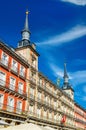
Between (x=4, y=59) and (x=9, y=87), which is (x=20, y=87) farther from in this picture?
(x=4, y=59)

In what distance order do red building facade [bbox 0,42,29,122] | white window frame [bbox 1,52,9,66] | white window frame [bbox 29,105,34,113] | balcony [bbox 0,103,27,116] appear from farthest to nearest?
white window frame [bbox 29,105,34,113] → white window frame [bbox 1,52,9,66] → red building facade [bbox 0,42,29,122] → balcony [bbox 0,103,27,116]

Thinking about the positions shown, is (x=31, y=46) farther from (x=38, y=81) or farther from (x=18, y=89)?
(x=18, y=89)

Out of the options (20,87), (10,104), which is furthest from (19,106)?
(20,87)

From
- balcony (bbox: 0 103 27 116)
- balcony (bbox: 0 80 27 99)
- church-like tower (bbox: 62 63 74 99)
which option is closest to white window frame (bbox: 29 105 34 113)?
balcony (bbox: 0 103 27 116)

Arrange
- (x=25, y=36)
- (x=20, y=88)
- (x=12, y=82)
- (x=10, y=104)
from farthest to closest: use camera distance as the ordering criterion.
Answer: (x=25, y=36)
(x=20, y=88)
(x=12, y=82)
(x=10, y=104)

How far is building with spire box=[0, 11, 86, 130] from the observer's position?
114ft

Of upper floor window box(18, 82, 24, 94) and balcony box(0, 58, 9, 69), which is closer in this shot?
balcony box(0, 58, 9, 69)

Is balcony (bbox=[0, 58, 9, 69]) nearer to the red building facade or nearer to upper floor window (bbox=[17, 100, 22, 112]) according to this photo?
the red building facade

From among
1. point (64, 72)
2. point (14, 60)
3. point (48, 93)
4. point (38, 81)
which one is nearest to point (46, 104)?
point (48, 93)

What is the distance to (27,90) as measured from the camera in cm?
4094

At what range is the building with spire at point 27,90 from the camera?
→ 3462cm

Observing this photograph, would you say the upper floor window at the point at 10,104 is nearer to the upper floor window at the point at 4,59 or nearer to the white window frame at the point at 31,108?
the upper floor window at the point at 4,59

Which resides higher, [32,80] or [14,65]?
[14,65]

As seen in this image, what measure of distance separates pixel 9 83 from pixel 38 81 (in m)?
12.9
